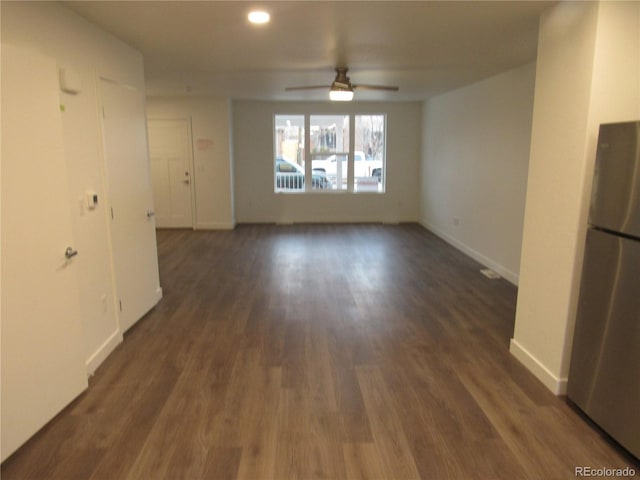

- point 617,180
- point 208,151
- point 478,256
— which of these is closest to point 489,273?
point 478,256

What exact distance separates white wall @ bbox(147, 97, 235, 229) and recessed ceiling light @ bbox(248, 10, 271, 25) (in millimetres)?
5041

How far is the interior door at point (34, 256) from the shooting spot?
208 centimetres

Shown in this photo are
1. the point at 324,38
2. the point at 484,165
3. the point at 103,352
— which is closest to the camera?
the point at 103,352

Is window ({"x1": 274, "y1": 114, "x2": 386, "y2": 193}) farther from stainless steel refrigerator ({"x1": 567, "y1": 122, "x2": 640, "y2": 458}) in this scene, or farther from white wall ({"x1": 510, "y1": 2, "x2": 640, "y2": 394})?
stainless steel refrigerator ({"x1": 567, "y1": 122, "x2": 640, "y2": 458})

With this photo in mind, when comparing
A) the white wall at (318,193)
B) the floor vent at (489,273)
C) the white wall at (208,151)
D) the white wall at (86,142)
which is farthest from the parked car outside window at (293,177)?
the white wall at (86,142)

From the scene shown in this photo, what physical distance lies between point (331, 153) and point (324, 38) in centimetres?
524

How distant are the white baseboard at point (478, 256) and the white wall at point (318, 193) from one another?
107cm

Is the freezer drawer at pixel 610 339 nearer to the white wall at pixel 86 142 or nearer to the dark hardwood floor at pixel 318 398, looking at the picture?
the dark hardwood floor at pixel 318 398

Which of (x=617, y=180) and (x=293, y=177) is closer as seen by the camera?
(x=617, y=180)

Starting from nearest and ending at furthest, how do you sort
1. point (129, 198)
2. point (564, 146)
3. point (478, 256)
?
point (564, 146)
point (129, 198)
point (478, 256)

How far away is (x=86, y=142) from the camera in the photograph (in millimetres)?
2947

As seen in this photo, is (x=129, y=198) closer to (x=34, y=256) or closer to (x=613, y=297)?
(x=34, y=256)

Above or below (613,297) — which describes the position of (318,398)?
below

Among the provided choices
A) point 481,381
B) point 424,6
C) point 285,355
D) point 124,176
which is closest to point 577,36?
point 424,6
